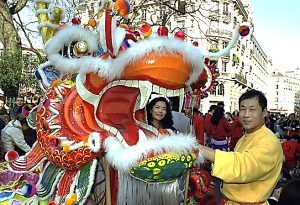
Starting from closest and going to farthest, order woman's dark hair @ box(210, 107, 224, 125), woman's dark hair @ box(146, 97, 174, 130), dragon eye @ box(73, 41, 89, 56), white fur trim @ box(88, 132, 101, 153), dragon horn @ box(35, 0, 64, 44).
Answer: white fur trim @ box(88, 132, 101, 153)
dragon eye @ box(73, 41, 89, 56)
dragon horn @ box(35, 0, 64, 44)
woman's dark hair @ box(146, 97, 174, 130)
woman's dark hair @ box(210, 107, 224, 125)

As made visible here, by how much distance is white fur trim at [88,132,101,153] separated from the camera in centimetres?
167

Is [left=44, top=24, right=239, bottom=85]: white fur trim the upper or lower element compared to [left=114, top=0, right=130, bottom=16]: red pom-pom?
lower

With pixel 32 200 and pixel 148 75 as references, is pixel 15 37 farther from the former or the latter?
pixel 148 75

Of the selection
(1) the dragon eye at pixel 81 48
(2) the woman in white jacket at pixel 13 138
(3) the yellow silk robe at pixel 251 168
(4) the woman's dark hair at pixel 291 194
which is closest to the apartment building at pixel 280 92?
(2) the woman in white jacket at pixel 13 138

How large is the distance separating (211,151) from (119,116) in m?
0.63

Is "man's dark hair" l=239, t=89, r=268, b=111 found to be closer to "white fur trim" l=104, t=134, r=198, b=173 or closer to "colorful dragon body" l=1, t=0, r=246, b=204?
"colorful dragon body" l=1, t=0, r=246, b=204

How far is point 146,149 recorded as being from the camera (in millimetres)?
1482

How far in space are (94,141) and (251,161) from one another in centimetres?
90

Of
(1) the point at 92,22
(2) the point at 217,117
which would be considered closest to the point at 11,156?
(1) the point at 92,22

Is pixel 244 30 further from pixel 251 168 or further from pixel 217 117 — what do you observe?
pixel 217 117

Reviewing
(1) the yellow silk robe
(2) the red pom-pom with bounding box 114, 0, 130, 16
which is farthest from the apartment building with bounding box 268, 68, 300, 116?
(2) the red pom-pom with bounding box 114, 0, 130, 16

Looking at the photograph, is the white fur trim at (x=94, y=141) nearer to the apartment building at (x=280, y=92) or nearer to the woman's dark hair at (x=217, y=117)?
the woman's dark hair at (x=217, y=117)

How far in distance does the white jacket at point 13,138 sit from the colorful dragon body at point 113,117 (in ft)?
7.67

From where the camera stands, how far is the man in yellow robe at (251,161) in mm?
1539
